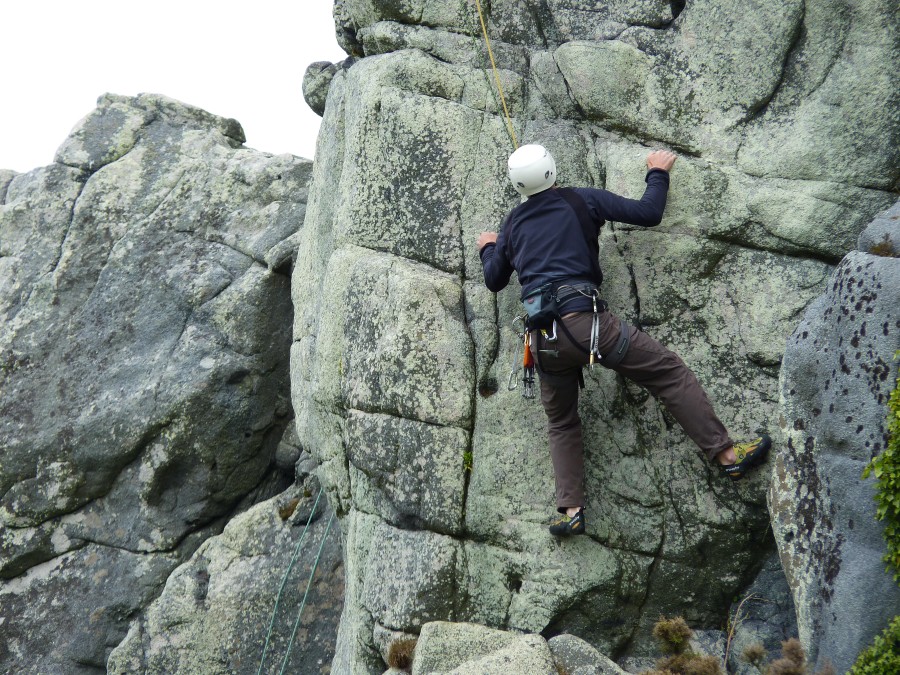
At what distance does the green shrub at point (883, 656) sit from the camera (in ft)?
21.6

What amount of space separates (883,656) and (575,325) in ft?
12.7

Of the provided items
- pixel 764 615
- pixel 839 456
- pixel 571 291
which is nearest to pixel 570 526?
pixel 764 615

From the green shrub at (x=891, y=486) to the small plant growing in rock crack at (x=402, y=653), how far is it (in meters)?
4.64

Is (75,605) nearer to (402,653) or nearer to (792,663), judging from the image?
(402,653)

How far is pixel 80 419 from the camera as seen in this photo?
13734mm

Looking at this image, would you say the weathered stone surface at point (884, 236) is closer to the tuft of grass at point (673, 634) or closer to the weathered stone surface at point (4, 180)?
the tuft of grass at point (673, 634)

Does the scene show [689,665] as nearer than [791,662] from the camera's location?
No

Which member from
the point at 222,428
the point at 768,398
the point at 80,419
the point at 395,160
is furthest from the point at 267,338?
the point at 768,398

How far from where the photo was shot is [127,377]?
45.6 ft

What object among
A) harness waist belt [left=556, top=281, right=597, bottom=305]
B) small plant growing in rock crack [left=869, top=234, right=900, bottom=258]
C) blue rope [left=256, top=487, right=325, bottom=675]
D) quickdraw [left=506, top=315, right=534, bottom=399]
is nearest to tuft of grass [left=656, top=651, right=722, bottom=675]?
quickdraw [left=506, top=315, right=534, bottom=399]

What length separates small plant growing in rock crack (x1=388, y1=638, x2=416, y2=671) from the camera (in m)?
9.31

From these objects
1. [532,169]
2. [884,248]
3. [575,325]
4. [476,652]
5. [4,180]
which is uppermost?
[4,180]

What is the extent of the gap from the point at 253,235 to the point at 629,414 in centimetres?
740

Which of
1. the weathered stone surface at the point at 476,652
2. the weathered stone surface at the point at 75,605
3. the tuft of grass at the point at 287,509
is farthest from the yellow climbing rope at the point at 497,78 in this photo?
the weathered stone surface at the point at 75,605
